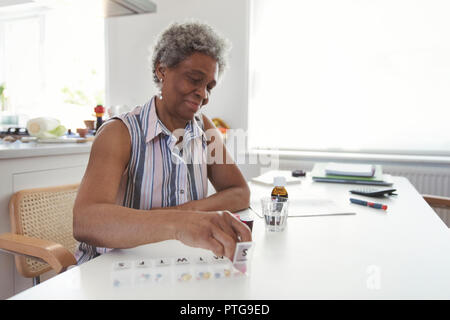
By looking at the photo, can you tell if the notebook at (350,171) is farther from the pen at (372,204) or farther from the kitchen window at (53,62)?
the kitchen window at (53,62)

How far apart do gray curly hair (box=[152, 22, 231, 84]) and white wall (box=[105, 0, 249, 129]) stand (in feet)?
6.13

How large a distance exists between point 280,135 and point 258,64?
667 millimetres

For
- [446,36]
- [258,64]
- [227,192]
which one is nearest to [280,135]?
[258,64]

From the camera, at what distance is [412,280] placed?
2.08 ft

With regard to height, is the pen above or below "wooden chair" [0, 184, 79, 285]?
above

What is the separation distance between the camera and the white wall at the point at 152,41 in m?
3.28

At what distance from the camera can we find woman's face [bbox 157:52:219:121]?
3.94 ft

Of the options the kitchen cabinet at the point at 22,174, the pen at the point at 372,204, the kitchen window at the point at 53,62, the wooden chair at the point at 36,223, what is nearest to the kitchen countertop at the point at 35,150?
the kitchen cabinet at the point at 22,174

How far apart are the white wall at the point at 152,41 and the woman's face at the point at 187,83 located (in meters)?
1.97

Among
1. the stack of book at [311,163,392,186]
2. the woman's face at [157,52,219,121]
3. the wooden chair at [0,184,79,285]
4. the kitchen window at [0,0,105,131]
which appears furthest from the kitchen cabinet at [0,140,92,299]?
the kitchen window at [0,0,105,131]

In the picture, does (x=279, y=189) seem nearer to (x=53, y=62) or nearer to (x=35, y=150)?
(x=35, y=150)

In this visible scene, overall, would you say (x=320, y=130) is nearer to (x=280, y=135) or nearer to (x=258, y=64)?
(x=280, y=135)

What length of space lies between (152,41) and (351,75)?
182cm

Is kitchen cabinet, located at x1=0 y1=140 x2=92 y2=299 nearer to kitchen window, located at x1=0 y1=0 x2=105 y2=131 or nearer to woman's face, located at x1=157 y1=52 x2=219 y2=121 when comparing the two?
woman's face, located at x1=157 y1=52 x2=219 y2=121
